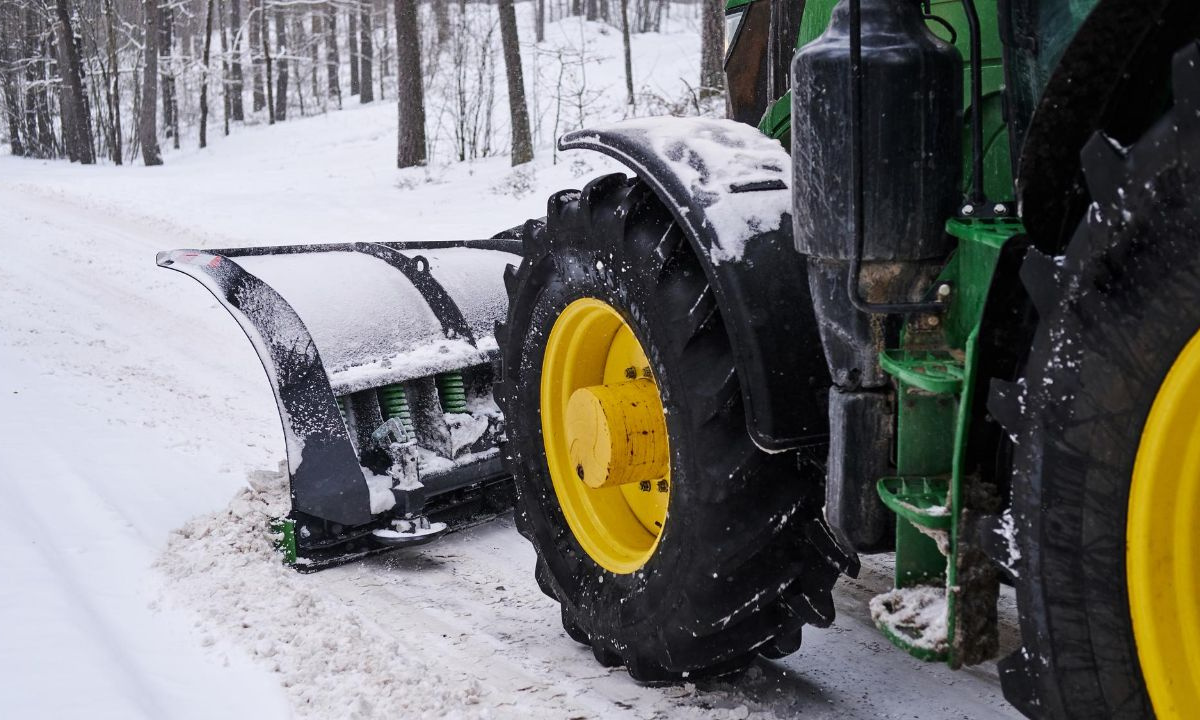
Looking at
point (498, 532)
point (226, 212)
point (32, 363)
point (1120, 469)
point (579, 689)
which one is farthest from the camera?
point (226, 212)

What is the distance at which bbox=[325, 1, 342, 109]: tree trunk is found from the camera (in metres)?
38.2

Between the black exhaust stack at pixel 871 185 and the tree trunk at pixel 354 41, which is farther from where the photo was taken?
the tree trunk at pixel 354 41

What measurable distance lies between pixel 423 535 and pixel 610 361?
3.70 feet

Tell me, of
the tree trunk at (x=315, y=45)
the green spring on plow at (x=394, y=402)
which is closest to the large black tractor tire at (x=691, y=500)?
the green spring on plow at (x=394, y=402)

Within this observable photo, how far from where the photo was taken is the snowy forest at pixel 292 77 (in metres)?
17.5

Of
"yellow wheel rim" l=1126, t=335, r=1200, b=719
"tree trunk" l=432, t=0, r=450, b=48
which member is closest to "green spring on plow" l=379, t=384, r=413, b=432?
"yellow wheel rim" l=1126, t=335, r=1200, b=719

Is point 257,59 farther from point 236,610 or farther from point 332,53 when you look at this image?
point 236,610

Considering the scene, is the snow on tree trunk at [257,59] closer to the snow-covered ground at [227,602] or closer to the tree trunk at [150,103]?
the tree trunk at [150,103]

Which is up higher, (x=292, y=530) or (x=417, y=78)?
(x=417, y=78)

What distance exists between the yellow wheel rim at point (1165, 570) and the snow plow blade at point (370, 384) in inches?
104

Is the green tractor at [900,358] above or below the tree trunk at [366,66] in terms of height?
below

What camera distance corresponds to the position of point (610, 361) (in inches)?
114

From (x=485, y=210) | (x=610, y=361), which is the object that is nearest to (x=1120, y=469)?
(x=610, y=361)

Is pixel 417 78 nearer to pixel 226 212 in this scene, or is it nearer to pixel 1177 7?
pixel 226 212
